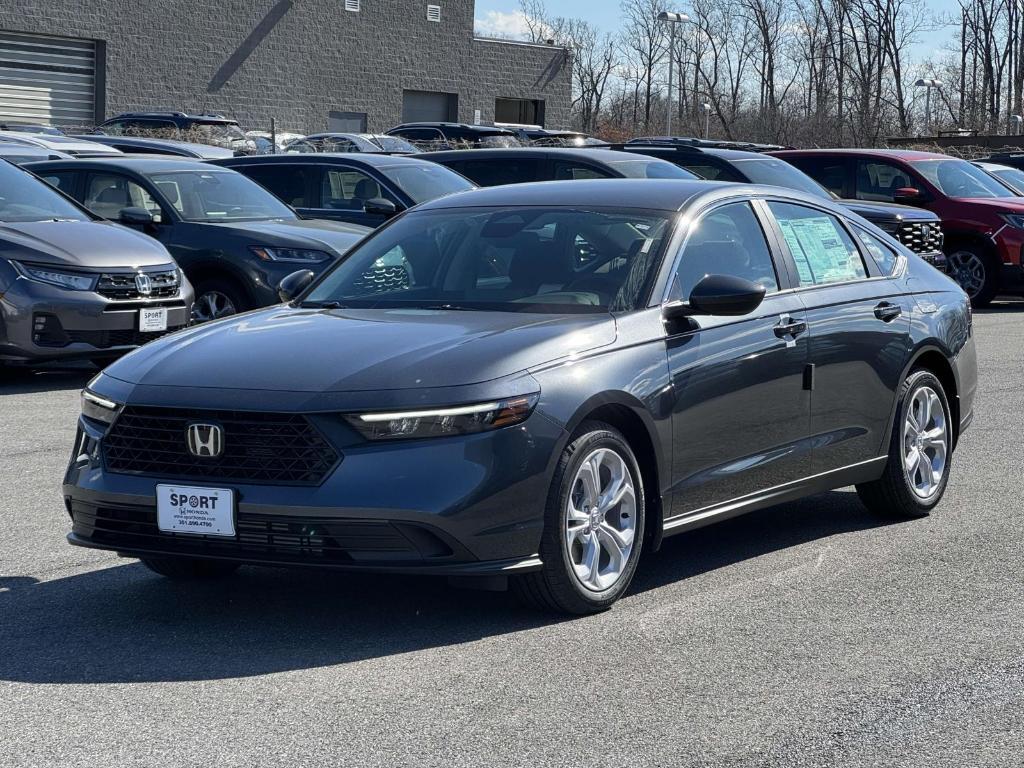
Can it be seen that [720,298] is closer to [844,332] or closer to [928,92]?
[844,332]

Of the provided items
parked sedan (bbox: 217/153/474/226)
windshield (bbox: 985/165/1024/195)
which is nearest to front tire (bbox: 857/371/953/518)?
parked sedan (bbox: 217/153/474/226)

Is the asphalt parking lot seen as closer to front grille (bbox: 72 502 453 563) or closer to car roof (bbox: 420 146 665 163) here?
front grille (bbox: 72 502 453 563)

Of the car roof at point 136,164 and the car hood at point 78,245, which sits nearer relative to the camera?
the car hood at point 78,245

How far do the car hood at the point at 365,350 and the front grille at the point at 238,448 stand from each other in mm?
127

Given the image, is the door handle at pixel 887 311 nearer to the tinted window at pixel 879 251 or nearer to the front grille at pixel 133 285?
the tinted window at pixel 879 251

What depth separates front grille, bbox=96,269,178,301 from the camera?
11.8 m

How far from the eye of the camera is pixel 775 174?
766 inches

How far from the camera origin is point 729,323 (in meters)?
6.44

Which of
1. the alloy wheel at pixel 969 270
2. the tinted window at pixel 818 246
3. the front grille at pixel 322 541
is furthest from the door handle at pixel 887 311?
the alloy wheel at pixel 969 270

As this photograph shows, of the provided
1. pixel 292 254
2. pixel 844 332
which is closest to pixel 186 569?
pixel 844 332

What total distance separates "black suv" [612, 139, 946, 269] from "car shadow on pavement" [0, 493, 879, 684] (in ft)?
41.6

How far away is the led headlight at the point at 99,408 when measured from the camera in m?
5.62

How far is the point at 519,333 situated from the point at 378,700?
152cm

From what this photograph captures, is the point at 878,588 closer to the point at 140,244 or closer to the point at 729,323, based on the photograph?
the point at 729,323
